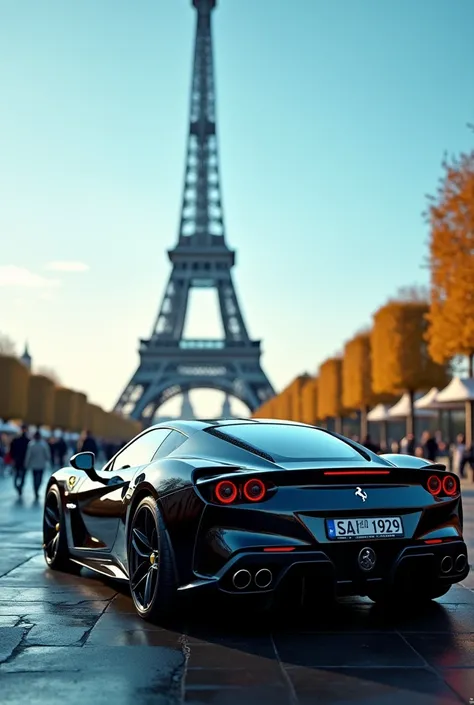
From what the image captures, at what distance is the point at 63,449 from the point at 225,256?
5901 cm

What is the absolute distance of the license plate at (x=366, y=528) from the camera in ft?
16.6

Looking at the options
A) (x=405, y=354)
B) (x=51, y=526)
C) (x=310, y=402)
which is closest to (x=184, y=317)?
(x=310, y=402)

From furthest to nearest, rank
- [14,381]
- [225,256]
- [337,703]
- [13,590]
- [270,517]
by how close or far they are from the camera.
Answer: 1. [225,256]
2. [14,381]
3. [13,590]
4. [270,517]
5. [337,703]

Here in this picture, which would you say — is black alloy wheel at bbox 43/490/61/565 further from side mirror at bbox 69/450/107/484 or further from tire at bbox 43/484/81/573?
side mirror at bbox 69/450/107/484

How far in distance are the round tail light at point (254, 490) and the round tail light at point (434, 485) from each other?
3.31 feet

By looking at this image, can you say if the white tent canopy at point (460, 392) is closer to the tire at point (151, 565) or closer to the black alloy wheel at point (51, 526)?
the black alloy wheel at point (51, 526)

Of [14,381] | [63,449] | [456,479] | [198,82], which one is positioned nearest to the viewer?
[456,479]

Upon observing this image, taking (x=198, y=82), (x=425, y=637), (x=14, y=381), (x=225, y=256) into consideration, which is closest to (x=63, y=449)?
(x=14, y=381)

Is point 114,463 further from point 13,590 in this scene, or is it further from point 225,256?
point 225,256

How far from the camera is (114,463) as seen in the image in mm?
7023

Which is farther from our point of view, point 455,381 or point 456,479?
point 455,381

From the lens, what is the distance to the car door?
633 cm

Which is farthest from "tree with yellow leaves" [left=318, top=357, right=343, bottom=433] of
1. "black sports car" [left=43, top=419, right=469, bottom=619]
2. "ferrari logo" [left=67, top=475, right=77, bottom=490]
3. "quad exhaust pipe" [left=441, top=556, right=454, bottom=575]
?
"quad exhaust pipe" [left=441, top=556, right=454, bottom=575]

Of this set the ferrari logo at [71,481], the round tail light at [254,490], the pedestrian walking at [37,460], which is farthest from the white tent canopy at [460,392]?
the round tail light at [254,490]
